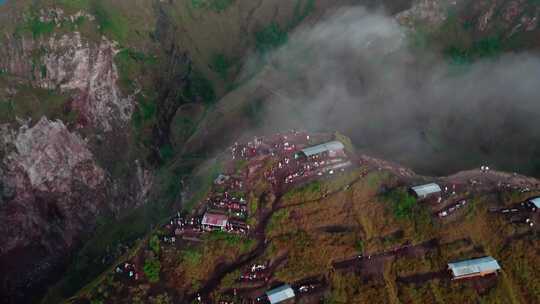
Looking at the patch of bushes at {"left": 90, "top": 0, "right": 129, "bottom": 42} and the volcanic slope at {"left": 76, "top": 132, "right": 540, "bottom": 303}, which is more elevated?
the patch of bushes at {"left": 90, "top": 0, "right": 129, "bottom": 42}

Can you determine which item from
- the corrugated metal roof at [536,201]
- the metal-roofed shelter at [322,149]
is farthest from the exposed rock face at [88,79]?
the corrugated metal roof at [536,201]

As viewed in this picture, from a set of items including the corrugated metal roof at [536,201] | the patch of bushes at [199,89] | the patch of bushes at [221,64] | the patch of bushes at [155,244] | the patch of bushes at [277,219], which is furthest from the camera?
the patch of bushes at [221,64]

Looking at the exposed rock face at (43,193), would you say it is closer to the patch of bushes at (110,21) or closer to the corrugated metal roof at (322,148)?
the patch of bushes at (110,21)

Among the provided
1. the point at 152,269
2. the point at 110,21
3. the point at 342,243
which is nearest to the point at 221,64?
the point at 110,21

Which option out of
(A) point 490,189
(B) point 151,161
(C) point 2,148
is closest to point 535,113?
(A) point 490,189

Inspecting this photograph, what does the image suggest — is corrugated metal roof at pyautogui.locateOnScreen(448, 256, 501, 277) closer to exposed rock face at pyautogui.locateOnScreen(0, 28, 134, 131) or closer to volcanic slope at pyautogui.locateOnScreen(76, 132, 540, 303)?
volcanic slope at pyautogui.locateOnScreen(76, 132, 540, 303)

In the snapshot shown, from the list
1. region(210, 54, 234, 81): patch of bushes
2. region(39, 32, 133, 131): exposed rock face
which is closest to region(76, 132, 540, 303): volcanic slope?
region(39, 32, 133, 131): exposed rock face

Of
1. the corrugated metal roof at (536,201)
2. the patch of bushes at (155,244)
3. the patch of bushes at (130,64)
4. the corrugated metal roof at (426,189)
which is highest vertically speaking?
the patch of bushes at (130,64)
